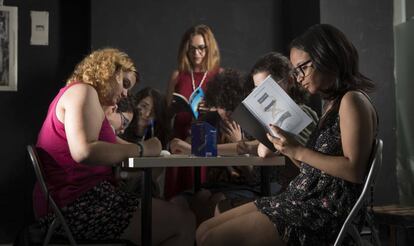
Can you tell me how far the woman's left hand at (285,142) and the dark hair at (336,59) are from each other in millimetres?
224

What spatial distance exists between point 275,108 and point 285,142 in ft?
0.52

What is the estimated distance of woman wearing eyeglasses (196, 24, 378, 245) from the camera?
203cm

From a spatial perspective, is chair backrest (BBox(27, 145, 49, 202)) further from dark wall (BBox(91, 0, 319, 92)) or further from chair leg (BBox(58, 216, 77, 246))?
dark wall (BBox(91, 0, 319, 92))

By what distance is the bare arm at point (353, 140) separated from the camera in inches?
79.2

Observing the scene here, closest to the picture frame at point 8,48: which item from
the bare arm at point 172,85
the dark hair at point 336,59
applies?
the bare arm at point 172,85

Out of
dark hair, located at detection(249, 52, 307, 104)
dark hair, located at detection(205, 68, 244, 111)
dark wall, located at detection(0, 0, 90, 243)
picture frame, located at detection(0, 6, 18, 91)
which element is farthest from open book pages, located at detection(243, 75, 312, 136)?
picture frame, located at detection(0, 6, 18, 91)

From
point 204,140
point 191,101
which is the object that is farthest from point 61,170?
point 191,101

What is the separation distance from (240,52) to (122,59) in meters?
1.97

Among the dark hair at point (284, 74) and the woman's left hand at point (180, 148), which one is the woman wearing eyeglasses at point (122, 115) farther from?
the dark hair at point (284, 74)

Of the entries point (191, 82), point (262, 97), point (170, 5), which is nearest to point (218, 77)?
point (191, 82)

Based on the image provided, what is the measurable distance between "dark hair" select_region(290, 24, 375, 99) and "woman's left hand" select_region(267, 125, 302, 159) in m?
0.22

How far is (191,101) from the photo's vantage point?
4.40 metres

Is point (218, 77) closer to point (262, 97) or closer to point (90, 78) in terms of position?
point (90, 78)

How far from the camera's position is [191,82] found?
4.44 meters
